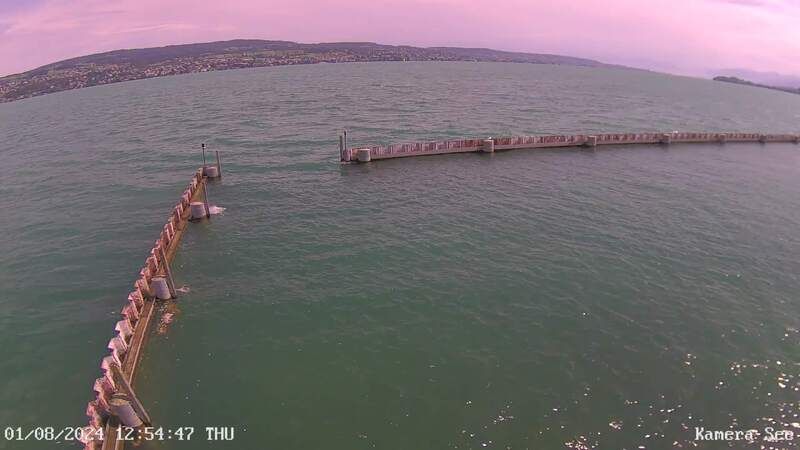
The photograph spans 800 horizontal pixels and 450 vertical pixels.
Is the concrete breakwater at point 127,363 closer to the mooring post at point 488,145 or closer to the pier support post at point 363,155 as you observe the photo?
the pier support post at point 363,155

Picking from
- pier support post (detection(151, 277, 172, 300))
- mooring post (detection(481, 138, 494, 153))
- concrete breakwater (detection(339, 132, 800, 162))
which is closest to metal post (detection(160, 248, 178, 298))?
pier support post (detection(151, 277, 172, 300))

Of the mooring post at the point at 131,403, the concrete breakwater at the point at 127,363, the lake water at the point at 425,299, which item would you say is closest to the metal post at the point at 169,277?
the concrete breakwater at the point at 127,363

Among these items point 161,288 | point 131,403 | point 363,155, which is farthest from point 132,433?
point 363,155

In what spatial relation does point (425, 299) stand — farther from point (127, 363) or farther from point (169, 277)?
point (127, 363)

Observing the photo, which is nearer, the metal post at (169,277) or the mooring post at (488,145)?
the metal post at (169,277)

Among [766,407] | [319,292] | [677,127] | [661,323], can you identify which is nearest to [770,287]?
[661,323]

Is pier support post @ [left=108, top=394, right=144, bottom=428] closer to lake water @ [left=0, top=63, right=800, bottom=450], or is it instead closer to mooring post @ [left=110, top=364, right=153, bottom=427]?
mooring post @ [left=110, top=364, right=153, bottom=427]
